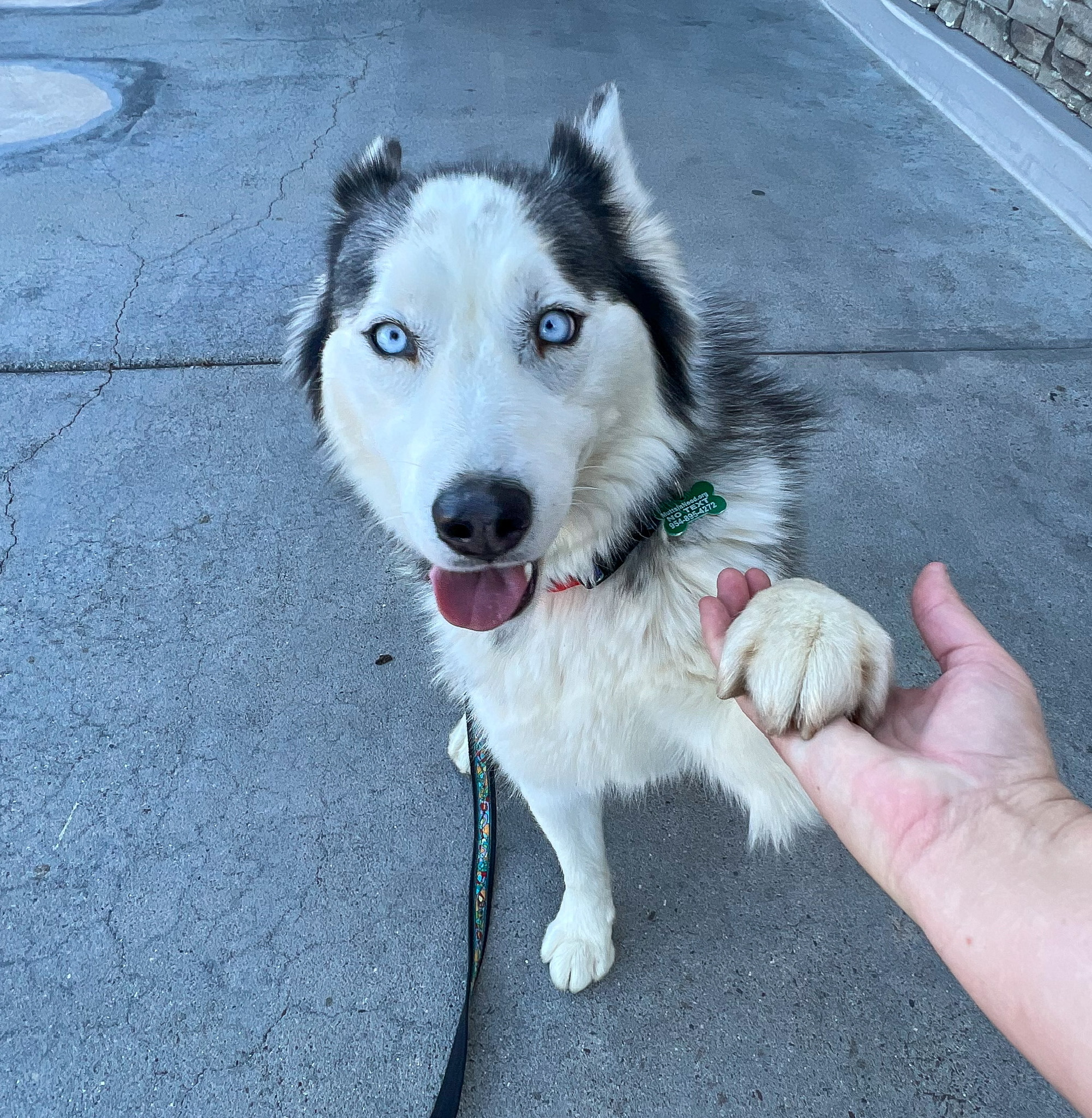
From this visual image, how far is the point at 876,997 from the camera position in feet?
5.57

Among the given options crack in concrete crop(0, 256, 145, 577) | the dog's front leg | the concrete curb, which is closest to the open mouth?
the dog's front leg

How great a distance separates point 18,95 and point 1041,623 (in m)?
6.82

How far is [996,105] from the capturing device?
4.83 metres

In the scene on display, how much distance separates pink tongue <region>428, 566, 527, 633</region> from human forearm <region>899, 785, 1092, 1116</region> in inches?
28.4

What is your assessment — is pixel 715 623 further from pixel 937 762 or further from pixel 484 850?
pixel 484 850

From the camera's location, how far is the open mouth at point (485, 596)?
52.8 inches

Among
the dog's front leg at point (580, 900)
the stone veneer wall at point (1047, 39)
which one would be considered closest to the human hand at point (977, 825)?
the dog's front leg at point (580, 900)

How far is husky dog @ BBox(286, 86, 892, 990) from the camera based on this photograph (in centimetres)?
117

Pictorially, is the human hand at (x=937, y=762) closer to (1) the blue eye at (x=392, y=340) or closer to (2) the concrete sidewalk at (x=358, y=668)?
(1) the blue eye at (x=392, y=340)

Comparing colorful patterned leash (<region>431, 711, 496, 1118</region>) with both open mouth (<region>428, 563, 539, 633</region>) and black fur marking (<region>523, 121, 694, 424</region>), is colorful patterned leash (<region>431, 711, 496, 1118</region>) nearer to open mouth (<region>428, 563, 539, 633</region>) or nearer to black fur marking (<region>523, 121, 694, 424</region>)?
open mouth (<region>428, 563, 539, 633</region>)

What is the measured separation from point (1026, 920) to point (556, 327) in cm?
109

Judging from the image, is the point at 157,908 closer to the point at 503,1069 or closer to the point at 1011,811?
the point at 503,1069

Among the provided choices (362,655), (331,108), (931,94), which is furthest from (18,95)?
(931,94)

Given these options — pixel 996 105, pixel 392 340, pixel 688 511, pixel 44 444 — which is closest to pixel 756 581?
pixel 688 511
